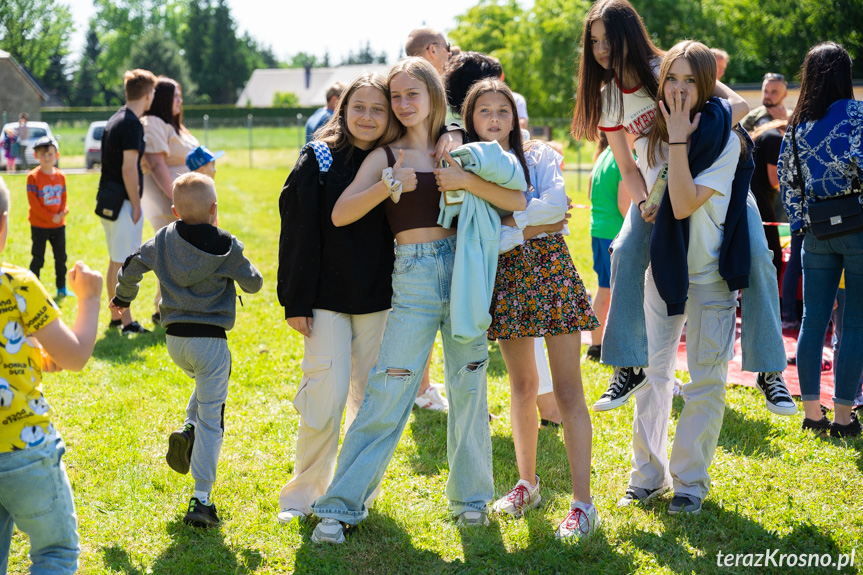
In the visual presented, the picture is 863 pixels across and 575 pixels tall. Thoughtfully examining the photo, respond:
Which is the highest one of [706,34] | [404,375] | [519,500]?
[706,34]

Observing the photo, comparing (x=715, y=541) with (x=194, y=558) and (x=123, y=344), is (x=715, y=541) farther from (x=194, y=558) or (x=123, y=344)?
(x=123, y=344)

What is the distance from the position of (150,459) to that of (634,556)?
9.05 feet

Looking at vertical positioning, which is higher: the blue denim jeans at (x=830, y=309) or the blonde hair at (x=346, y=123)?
the blonde hair at (x=346, y=123)

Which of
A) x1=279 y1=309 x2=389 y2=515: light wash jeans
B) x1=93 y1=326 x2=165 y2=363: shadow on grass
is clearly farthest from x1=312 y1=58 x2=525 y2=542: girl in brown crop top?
x1=93 y1=326 x2=165 y2=363: shadow on grass

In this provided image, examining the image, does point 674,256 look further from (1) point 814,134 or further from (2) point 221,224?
(2) point 221,224

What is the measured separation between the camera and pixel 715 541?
11.6 feet

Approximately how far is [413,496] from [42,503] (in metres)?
2.02

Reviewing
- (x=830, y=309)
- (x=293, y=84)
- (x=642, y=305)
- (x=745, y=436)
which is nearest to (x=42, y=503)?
(x=642, y=305)

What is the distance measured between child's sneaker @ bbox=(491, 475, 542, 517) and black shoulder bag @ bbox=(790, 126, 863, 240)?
2.40m

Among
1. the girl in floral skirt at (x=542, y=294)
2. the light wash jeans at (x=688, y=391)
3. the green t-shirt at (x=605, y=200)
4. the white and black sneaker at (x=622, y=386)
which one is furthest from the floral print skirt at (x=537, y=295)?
the green t-shirt at (x=605, y=200)

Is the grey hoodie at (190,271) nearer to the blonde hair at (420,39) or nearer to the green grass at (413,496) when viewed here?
the green grass at (413,496)

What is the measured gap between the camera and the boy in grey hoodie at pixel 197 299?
355 cm

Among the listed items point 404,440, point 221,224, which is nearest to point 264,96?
point 221,224

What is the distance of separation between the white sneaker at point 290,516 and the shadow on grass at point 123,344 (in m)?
3.18
